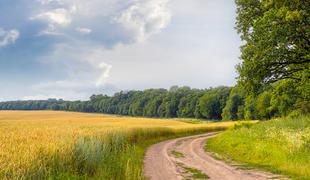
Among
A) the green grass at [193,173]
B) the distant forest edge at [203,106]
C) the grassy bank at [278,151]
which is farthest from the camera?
the distant forest edge at [203,106]

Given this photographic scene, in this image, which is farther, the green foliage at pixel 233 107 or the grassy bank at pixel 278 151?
the green foliage at pixel 233 107

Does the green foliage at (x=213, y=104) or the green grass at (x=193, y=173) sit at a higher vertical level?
the green foliage at (x=213, y=104)

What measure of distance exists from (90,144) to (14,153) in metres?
6.44

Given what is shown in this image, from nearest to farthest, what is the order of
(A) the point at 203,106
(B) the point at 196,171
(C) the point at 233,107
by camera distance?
(B) the point at 196,171, (C) the point at 233,107, (A) the point at 203,106

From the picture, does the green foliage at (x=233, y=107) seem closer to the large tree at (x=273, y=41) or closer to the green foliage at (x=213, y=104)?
the green foliage at (x=213, y=104)

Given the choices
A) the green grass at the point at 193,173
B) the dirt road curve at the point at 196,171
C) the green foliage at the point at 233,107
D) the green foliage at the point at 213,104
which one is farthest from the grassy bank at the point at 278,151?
the green foliage at the point at 213,104

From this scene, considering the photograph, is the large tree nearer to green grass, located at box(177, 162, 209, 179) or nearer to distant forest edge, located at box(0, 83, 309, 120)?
green grass, located at box(177, 162, 209, 179)

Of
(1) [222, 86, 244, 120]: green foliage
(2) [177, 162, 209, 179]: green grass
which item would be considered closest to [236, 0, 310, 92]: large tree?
(2) [177, 162, 209, 179]: green grass

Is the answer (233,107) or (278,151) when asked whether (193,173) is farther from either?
(233,107)

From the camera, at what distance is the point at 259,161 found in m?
21.5

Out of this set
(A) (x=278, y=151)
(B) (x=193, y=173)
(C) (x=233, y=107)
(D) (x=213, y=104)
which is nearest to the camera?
(B) (x=193, y=173)

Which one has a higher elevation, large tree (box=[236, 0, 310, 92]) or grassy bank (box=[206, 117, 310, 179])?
large tree (box=[236, 0, 310, 92])

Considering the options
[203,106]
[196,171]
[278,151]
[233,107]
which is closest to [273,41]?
[278,151]

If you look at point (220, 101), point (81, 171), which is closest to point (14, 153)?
point (81, 171)
